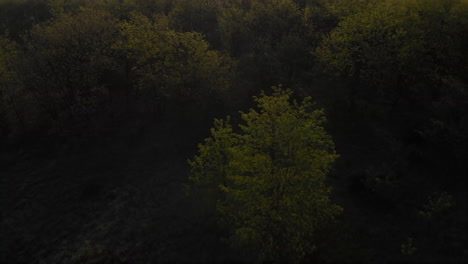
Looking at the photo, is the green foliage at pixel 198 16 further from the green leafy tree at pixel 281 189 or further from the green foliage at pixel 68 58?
the green leafy tree at pixel 281 189

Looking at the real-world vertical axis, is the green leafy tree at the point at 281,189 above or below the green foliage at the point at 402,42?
below

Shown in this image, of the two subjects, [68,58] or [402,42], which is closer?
[402,42]

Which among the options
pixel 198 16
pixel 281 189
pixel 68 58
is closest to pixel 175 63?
pixel 68 58

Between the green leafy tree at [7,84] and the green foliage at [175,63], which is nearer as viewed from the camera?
the green foliage at [175,63]

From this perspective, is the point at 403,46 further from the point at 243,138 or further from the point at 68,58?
the point at 68,58

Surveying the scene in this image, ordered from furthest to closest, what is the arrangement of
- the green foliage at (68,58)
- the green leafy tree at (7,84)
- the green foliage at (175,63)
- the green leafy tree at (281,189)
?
the green leafy tree at (7,84), the green foliage at (68,58), the green foliage at (175,63), the green leafy tree at (281,189)

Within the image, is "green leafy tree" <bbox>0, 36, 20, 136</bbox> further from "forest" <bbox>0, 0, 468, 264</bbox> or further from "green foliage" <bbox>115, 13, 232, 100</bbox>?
"green foliage" <bbox>115, 13, 232, 100</bbox>

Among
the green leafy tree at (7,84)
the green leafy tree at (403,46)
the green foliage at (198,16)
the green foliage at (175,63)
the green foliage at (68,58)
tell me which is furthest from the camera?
the green foliage at (198,16)

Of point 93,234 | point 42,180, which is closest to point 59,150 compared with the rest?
point 42,180

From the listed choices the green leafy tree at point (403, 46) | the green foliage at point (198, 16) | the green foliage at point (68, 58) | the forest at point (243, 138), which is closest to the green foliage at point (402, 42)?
the green leafy tree at point (403, 46)
